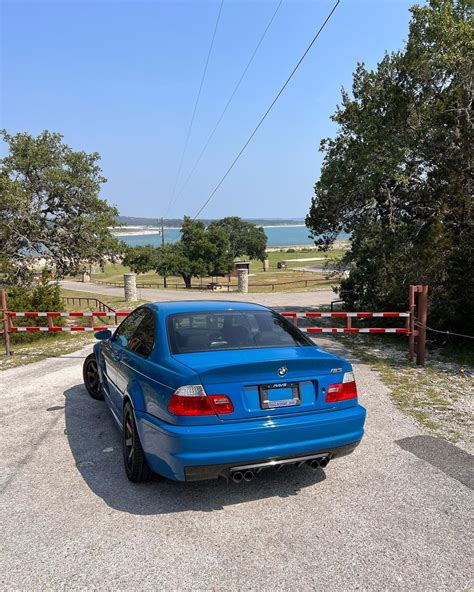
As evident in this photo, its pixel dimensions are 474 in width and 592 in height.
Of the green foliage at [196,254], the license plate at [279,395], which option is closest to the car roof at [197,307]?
the license plate at [279,395]

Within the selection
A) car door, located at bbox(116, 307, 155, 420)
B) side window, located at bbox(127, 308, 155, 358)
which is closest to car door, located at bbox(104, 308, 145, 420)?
car door, located at bbox(116, 307, 155, 420)

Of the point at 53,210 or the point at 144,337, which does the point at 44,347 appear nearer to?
the point at 144,337

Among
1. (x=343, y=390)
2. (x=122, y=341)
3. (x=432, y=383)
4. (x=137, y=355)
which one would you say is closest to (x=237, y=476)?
(x=343, y=390)

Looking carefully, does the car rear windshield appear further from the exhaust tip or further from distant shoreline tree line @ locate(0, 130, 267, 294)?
distant shoreline tree line @ locate(0, 130, 267, 294)

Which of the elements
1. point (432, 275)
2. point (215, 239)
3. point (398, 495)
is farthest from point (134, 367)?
point (215, 239)

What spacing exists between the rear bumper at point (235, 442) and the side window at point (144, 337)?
738mm

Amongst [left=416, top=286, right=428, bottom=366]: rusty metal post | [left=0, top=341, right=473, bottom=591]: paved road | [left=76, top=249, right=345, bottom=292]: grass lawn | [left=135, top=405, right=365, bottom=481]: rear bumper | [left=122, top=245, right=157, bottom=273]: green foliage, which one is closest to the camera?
[left=0, top=341, right=473, bottom=591]: paved road

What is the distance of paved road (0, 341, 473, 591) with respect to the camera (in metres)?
2.94

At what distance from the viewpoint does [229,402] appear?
11.7 ft

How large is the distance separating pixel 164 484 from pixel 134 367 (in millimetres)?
1099

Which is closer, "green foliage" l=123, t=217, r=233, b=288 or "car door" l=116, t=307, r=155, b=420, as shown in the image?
"car door" l=116, t=307, r=155, b=420

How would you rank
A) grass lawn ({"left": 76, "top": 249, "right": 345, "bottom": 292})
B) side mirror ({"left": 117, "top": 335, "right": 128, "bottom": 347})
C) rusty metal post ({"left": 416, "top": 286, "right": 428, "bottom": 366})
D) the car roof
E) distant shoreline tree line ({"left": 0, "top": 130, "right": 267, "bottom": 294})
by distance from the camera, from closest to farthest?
the car roof, side mirror ({"left": 117, "top": 335, "right": 128, "bottom": 347}), rusty metal post ({"left": 416, "top": 286, "right": 428, "bottom": 366}), distant shoreline tree line ({"left": 0, "top": 130, "right": 267, "bottom": 294}), grass lawn ({"left": 76, "top": 249, "right": 345, "bottom": 292})

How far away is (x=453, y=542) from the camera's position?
3277 mm

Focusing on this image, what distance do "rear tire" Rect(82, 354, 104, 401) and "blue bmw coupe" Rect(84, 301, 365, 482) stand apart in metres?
2.59
